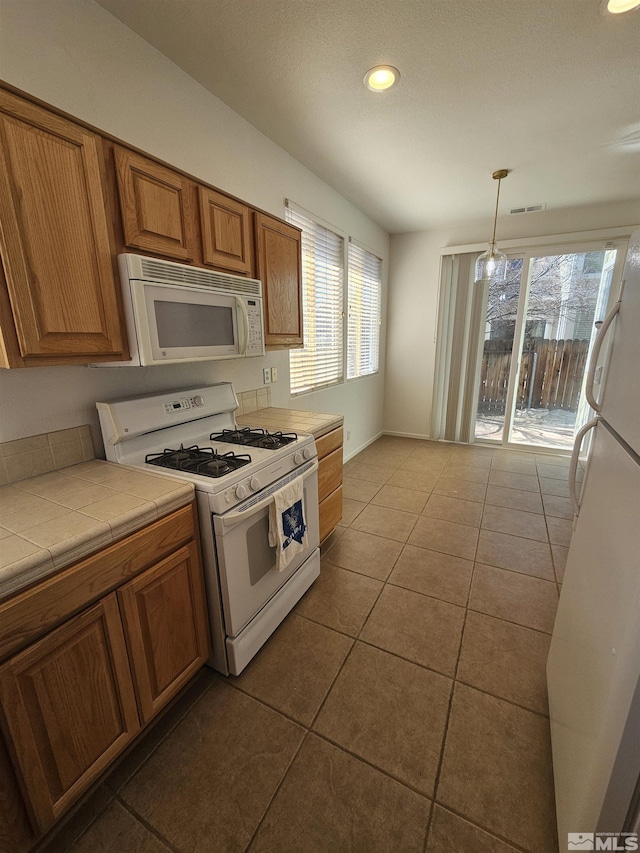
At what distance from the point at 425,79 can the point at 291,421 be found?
1.95 metres

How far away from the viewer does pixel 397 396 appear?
509cm

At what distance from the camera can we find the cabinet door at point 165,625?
117cm

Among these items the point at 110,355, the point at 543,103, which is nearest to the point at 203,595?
the point at 110,355

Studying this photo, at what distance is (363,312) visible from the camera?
416cm

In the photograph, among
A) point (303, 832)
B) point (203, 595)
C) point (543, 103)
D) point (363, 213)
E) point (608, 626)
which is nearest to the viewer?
point (608, 626)

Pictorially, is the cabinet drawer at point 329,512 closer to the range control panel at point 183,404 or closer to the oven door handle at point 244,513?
the oven door handle at point 244,513

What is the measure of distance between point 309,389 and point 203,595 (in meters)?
2.08

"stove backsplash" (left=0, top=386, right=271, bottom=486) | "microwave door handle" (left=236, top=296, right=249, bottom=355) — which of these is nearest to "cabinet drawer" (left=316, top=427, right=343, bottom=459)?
"microwave door handle" (left=236, top=296, right=249, bottom=355)

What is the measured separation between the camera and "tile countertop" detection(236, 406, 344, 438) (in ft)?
6.97

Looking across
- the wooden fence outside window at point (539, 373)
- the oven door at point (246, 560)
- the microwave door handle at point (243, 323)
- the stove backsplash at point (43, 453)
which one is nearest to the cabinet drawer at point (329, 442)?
the oven door at point (246, 560)

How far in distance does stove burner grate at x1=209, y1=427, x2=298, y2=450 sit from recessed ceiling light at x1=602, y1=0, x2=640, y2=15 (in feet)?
7.17

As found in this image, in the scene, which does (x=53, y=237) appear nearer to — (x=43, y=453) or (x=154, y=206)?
(x=154, y=206)

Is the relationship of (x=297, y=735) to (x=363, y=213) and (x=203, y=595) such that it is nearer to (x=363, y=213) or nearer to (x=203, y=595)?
(x=203, y=595)

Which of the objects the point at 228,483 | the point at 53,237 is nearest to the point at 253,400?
the point at 228,483
